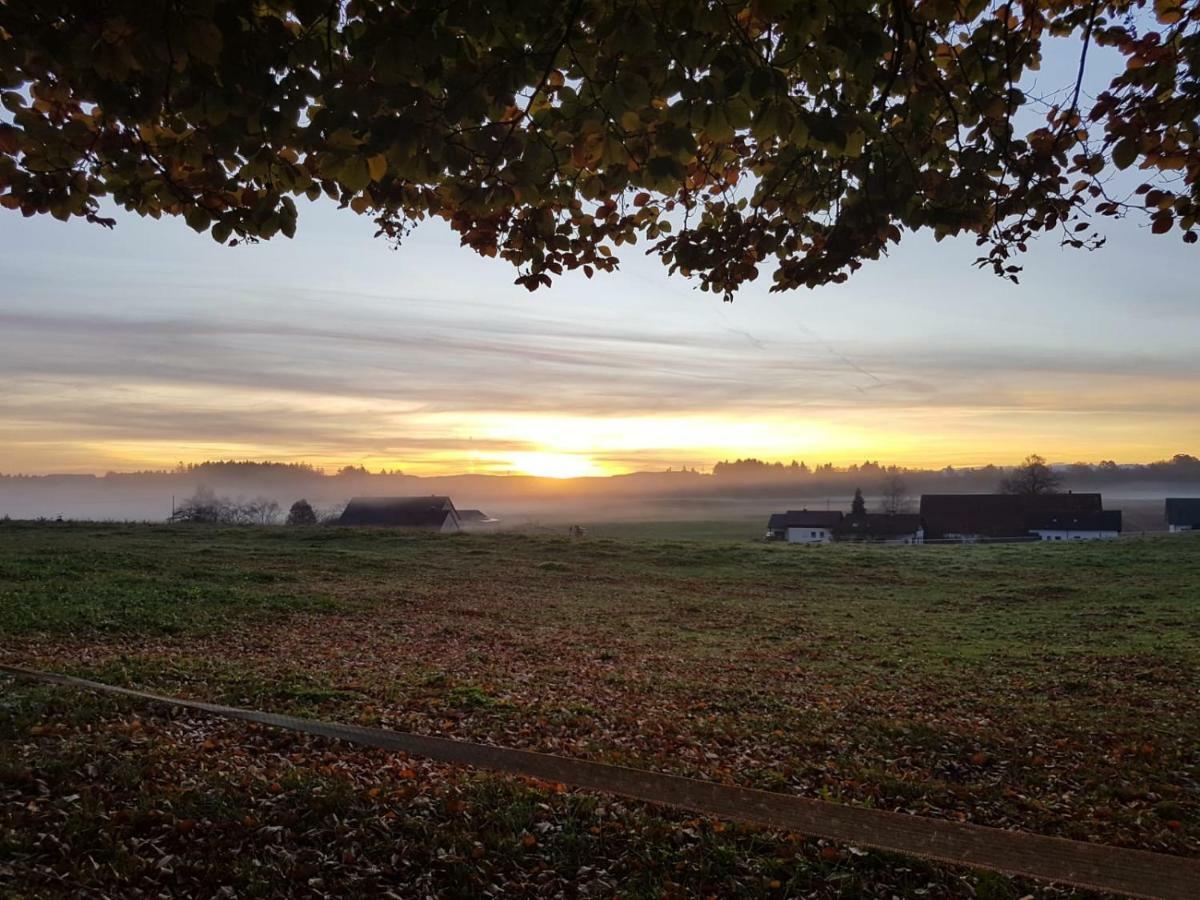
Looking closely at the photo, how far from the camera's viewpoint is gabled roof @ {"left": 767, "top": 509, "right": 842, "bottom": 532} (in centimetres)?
9056

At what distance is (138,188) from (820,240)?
21.1 ft

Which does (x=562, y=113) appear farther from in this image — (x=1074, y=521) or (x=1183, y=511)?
(x=1183, y=511)

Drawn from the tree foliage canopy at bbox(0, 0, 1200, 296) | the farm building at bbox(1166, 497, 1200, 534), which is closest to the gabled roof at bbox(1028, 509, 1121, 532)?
the farm building at bbox(1166, 497, 1200, 534)

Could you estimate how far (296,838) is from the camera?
5215 millimetres

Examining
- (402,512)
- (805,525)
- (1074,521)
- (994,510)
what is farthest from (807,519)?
(402,512)

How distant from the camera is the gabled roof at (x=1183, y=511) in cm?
8162

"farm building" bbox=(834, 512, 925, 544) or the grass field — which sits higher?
the grass field

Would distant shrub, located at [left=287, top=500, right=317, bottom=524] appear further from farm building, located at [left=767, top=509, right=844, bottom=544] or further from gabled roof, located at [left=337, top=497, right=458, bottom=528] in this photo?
farm building, located at [left=767, top=509, right=844, bottom=544]

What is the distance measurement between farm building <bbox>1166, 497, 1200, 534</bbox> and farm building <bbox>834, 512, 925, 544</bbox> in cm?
2836

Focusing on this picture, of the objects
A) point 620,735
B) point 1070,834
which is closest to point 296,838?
point 620,735

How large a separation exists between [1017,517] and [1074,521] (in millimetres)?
5978

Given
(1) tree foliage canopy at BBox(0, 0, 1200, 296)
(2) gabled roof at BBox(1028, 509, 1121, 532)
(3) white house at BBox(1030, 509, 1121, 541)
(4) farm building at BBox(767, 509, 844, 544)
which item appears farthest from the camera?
(4) farm building at BBox(767, 509, 844, 544)

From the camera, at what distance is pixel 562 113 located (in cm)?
534

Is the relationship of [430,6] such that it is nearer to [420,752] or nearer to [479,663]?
[420,752]
